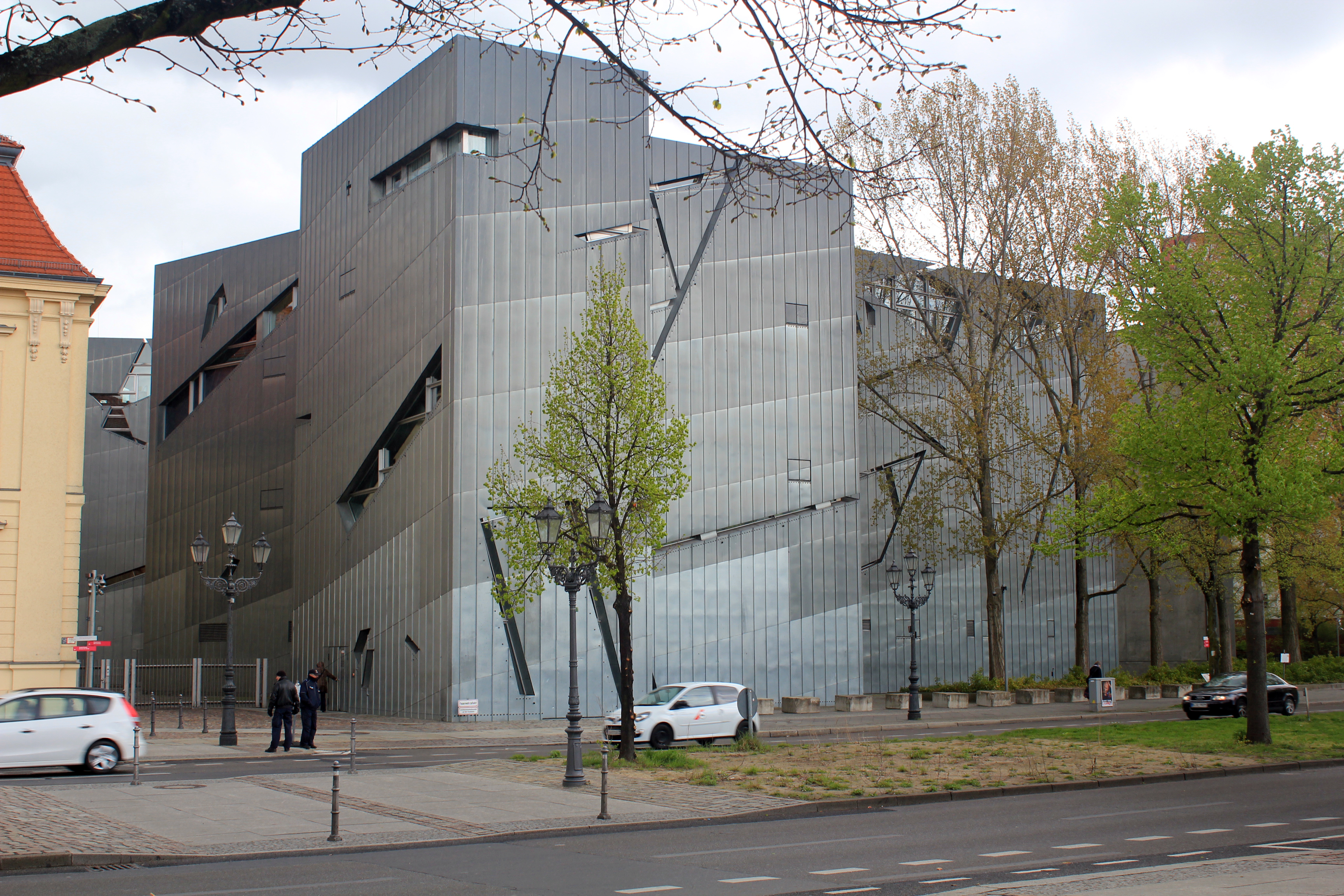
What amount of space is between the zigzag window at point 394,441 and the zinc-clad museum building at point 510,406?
0.33 feet

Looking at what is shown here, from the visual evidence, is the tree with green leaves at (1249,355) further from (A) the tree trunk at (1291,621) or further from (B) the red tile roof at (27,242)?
(A) the tree trunk at (1291,621)

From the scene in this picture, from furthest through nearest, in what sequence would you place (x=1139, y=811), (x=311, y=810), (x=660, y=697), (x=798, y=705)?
(x=798, y=705) → (x=660, y=697) → (x=1139, y=811) → (x=311, y=810)

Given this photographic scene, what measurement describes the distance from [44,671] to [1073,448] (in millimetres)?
35134

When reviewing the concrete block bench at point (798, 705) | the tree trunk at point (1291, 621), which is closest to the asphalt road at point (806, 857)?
the concrete block bench at point (798, 705)

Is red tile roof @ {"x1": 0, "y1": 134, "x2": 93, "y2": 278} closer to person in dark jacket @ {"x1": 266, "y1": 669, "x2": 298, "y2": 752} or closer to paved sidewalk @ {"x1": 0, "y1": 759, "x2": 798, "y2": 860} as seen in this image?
person in dark jacket @ {"x1": 266, "y1": 669, "x2": 298, "y2": 752}

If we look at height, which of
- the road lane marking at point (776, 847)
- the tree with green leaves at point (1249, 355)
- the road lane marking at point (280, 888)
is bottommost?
the road lane marking at point (776, 847)

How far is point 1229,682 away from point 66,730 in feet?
106

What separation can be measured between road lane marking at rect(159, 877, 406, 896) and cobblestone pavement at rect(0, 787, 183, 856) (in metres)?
2.27

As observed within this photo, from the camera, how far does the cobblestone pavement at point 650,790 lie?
15.5 meters

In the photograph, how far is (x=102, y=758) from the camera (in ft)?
68.5

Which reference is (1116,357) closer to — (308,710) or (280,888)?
(308,710)

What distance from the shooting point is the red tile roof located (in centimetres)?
3039

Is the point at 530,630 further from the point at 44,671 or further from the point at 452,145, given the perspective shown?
the point at 452,145

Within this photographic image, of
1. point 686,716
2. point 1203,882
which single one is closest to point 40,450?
point 686,716
